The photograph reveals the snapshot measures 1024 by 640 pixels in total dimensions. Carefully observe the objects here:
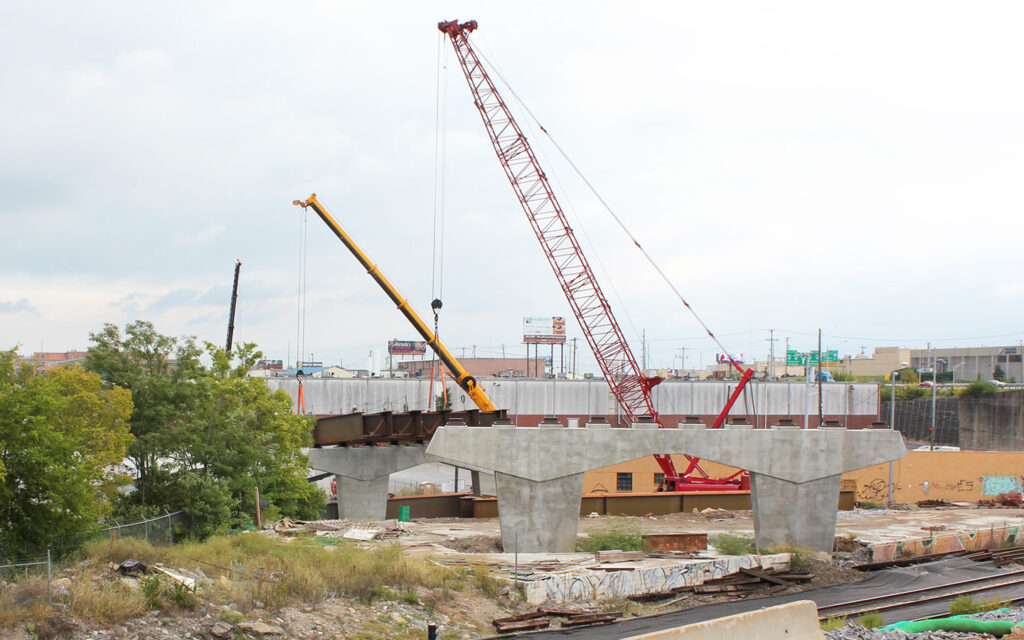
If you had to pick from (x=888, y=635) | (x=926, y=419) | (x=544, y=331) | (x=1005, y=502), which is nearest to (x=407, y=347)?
(x=544, y=331)

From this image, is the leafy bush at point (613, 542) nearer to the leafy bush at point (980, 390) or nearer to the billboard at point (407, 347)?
the leafy bush at point (980, 390)

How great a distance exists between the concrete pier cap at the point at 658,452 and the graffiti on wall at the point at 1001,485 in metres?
A: 26.1

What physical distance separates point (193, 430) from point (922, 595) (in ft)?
86.5

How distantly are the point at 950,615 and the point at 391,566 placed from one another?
1635cm

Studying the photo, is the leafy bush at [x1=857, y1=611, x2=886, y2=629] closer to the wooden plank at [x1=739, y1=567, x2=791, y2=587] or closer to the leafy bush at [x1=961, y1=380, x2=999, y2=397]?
the wooden plank at [x1=739, y1=567, x2=791, y2=587]

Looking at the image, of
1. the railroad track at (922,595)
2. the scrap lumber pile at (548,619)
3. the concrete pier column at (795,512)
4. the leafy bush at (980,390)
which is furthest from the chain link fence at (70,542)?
the leafy bush at (980,390)

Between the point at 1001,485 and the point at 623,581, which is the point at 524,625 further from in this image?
the point at 1001,485

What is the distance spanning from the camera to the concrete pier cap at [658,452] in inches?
1353

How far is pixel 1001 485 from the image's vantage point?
57250mm

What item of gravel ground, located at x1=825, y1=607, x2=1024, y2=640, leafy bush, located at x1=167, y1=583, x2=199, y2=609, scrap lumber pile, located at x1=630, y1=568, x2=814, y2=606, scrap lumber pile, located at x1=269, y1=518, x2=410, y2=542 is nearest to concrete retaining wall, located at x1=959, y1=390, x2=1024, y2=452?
scrap lumber pile, located at x1=630, y1=568, x2=814, y2=606

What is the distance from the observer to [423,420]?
1729 inches

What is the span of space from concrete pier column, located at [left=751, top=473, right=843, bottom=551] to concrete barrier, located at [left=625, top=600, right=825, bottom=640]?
696 inches

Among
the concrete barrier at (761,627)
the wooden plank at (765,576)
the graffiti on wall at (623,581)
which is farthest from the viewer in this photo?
the wooden plank at (765,576)

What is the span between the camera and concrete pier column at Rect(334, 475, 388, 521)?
47312 mm
